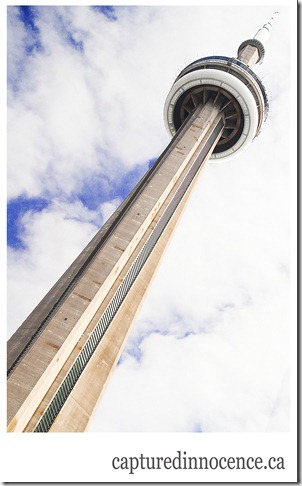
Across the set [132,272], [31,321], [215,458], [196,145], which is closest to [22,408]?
[215,458]

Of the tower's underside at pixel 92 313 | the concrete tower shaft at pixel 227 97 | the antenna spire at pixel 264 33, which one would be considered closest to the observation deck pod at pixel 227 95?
the concrete tower shaft at pixel 227 97

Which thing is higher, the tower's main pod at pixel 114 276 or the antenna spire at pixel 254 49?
the antenna spire at pixel 254 49

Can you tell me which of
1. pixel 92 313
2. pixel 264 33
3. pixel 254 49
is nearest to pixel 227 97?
pixel 254 49

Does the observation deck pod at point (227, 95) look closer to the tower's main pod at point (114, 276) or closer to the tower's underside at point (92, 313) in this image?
the tower's main pod at point (114, 276)

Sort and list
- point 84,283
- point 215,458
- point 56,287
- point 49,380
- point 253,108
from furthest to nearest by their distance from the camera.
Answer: point 253,108 → point 56,287 → point 84,283 → point 49,380 → point 215,458

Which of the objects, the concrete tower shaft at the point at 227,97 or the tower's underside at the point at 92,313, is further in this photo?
the concrete tower shaft at the point at 227,97

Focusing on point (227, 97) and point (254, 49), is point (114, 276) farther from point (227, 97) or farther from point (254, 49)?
point (254, 49)

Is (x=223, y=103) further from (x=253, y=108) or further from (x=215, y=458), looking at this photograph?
(x=215, y=458)
